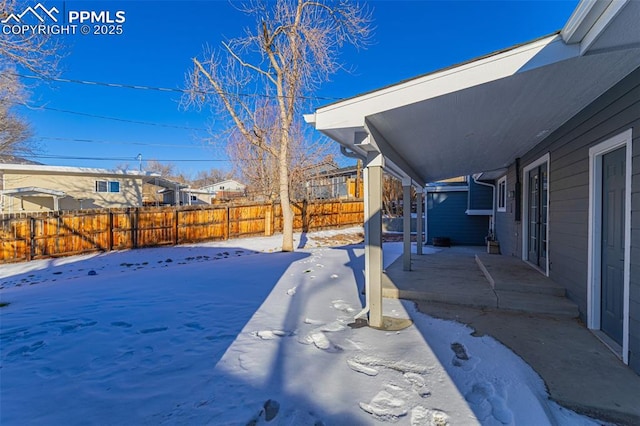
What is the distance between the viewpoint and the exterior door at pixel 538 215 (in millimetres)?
4973

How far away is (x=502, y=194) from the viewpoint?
331 inches

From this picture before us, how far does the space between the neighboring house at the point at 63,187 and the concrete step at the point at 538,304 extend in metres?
16.4

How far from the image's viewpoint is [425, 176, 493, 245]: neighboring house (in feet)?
37.2

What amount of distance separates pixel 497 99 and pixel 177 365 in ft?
11.6

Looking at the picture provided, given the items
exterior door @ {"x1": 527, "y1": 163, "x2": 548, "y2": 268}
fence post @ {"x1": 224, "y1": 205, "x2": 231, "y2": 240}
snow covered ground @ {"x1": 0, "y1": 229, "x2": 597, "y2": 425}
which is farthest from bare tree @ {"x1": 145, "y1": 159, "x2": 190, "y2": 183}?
exterior door @ {"x1": 527, "y1": 163, "x2": 548, "y2": 268}

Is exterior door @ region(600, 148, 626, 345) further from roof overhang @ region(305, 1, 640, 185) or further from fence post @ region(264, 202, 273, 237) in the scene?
fence post @ region(264, 202, 273, 237)

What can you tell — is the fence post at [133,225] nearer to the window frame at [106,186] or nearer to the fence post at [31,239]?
the fence post at [31,239]

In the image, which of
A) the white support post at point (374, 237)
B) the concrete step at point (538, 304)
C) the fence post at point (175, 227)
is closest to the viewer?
the white support post at point (374, 237)

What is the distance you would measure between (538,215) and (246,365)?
206 inches

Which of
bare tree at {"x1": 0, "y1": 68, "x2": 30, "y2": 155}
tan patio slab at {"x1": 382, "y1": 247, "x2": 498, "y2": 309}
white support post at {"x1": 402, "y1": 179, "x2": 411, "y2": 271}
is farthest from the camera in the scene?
bare tree at {"x1": 0, "y1": 68, "x2": 30, "y2": 155}

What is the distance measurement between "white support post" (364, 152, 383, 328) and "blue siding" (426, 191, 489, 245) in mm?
9042

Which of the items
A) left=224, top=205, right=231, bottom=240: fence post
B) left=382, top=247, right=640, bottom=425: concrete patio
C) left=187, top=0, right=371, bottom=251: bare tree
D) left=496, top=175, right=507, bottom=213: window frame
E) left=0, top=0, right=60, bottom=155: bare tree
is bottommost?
left=382, top=247, right=640, bottom=425: concrete patio

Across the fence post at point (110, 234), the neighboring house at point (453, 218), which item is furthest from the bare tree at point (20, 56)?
the neighboring house at point (453, 218)

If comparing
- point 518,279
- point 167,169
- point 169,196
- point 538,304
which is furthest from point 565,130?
point 167,169
